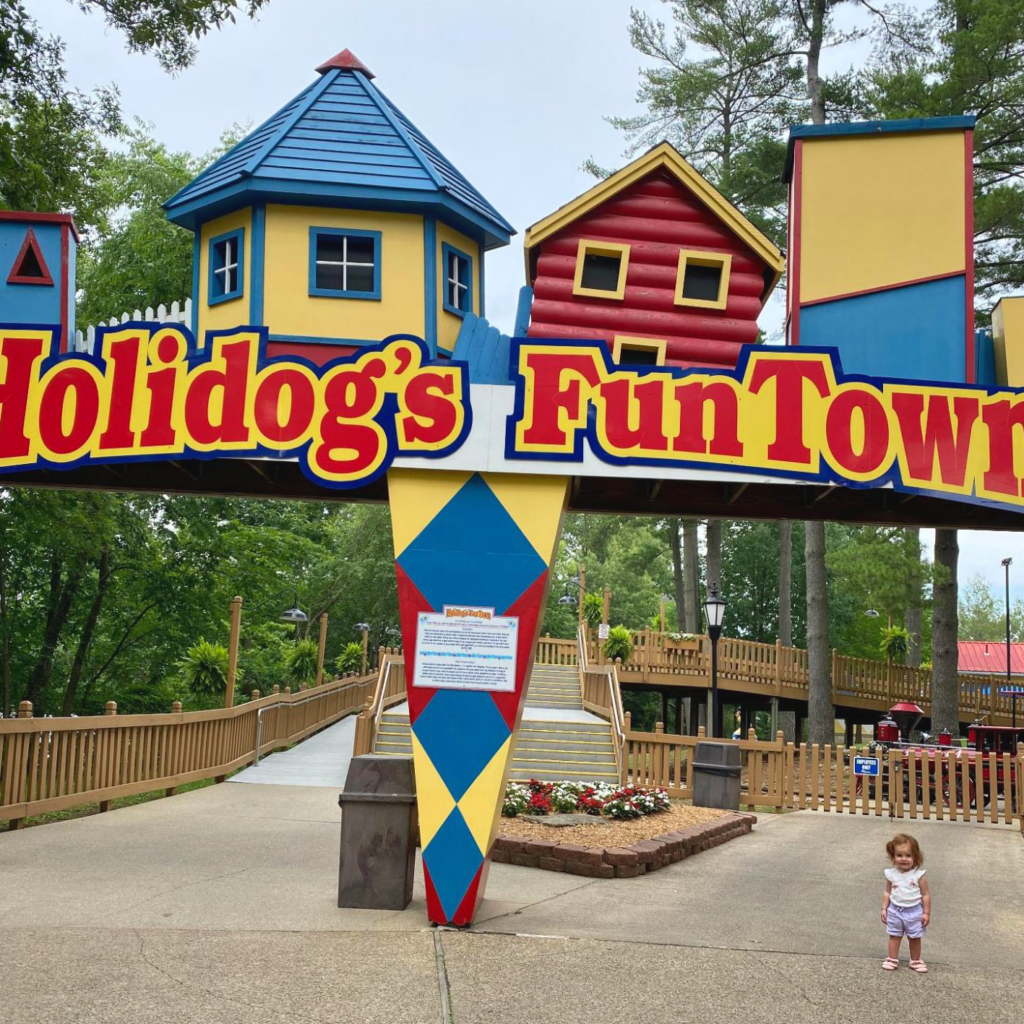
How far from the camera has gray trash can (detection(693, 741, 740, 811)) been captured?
16219mm

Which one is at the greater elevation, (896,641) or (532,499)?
(532,499)

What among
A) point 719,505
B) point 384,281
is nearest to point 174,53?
point 384,281

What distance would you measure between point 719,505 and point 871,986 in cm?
408

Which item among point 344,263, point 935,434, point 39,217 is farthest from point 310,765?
point 935,434

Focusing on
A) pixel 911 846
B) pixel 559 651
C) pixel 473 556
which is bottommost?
pixel 911 846

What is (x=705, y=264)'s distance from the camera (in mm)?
9672

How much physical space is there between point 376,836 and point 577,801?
219 inches

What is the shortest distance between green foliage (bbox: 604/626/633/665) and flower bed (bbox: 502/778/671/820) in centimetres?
1679

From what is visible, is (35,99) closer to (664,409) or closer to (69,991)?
(664,409)

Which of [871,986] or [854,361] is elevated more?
[854,361]

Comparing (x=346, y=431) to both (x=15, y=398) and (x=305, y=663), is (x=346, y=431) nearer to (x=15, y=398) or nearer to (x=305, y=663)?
(x=15, y=398)

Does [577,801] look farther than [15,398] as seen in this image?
Yes

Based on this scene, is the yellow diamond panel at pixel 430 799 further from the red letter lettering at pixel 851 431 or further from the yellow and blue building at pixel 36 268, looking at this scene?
the yellow and blue building at pixel 36 268

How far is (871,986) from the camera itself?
6688mm
